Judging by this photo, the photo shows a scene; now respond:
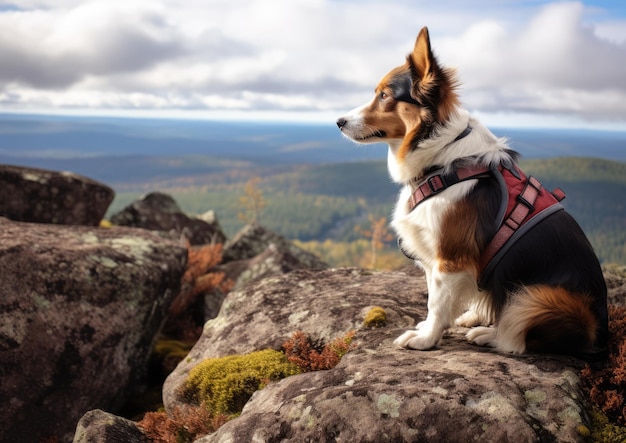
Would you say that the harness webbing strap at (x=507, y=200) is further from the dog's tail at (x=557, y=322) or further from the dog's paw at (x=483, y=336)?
the dog's paw at (x=483, y=336)

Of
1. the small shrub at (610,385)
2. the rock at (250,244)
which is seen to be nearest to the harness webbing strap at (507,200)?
the small shrub at (610,385)

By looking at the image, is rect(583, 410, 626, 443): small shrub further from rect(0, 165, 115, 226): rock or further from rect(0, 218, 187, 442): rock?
rect(0, 165, 115, 226): rock

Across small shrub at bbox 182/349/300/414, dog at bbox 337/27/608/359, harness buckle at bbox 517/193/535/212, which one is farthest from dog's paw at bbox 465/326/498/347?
small shrub at bbox 182/349/300/414

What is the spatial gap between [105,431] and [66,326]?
8.60ft

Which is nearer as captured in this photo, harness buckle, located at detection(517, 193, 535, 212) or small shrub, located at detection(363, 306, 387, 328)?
harness buckle, located at detection(517, 193, 535, 212)

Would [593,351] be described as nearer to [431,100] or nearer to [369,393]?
[369,393]

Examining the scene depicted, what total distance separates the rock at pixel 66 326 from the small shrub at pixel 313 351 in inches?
120

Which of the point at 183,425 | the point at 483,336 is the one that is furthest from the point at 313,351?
the point at 483,336

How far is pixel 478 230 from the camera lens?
4621 mm

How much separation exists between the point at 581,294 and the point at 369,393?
2.14 meters

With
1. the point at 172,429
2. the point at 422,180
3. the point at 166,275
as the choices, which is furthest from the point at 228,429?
the point at 166,275

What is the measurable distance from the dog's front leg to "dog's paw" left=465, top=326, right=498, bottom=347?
373 millimetres

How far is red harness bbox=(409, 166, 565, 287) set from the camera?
15.2 ft

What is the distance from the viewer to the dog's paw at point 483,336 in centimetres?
497
